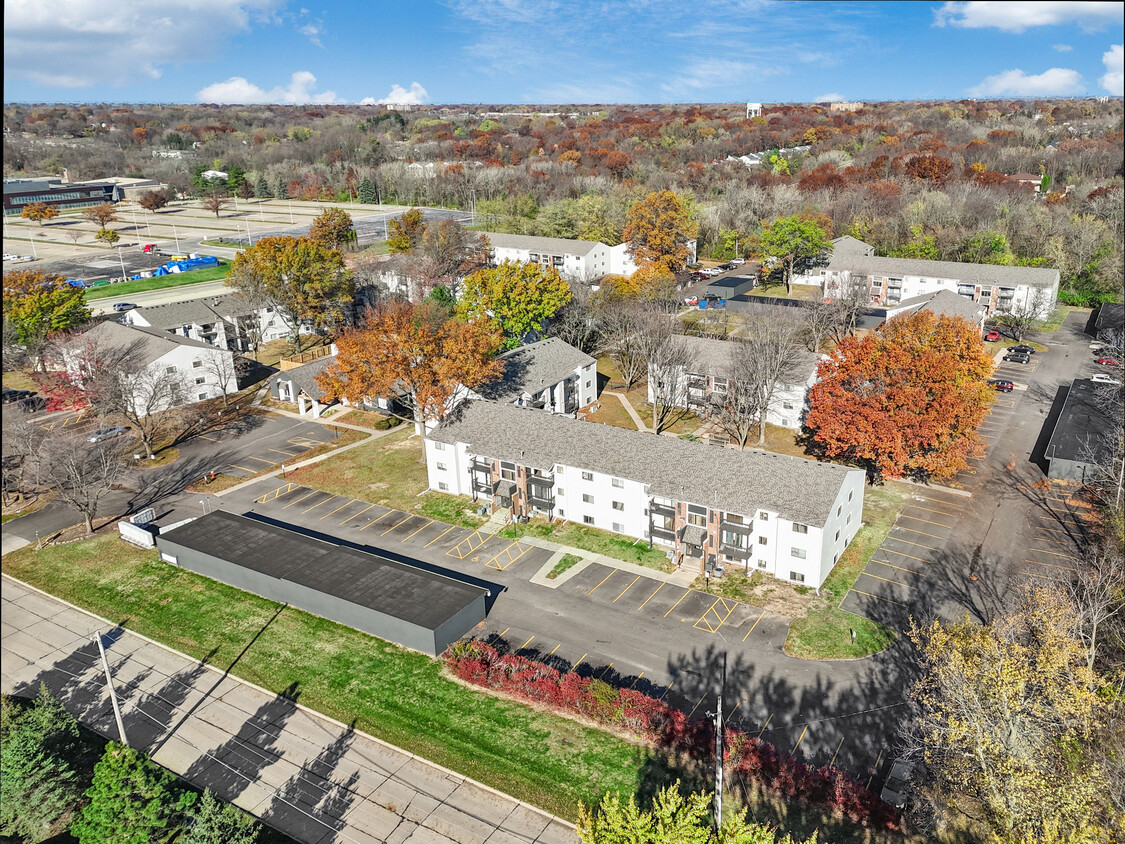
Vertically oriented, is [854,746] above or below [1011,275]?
below

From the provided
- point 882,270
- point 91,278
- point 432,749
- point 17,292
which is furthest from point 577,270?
point 432,749

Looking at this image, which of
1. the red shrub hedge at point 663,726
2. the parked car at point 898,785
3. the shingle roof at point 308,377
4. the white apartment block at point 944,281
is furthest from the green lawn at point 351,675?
the white apartment block at point 944,281

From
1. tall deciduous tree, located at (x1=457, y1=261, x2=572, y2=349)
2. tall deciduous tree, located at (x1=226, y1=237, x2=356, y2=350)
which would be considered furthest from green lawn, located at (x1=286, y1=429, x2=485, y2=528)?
tall deciduous tree, located at (x1=226, y1=237, x2=356, y2=350)

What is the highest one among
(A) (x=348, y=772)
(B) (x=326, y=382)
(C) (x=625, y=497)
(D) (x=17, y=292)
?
(D) (x=17, y=292)

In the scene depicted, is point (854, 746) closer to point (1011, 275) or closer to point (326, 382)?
point (326, 382)

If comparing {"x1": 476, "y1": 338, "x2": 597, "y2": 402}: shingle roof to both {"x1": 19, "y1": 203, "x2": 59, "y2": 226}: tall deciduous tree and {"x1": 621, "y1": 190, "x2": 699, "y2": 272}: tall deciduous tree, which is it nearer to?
{"x1": 621, "y1": 190, "x2": 699, "y2": 272}: tall deciduous tree

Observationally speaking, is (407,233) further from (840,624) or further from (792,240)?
(840,624)
